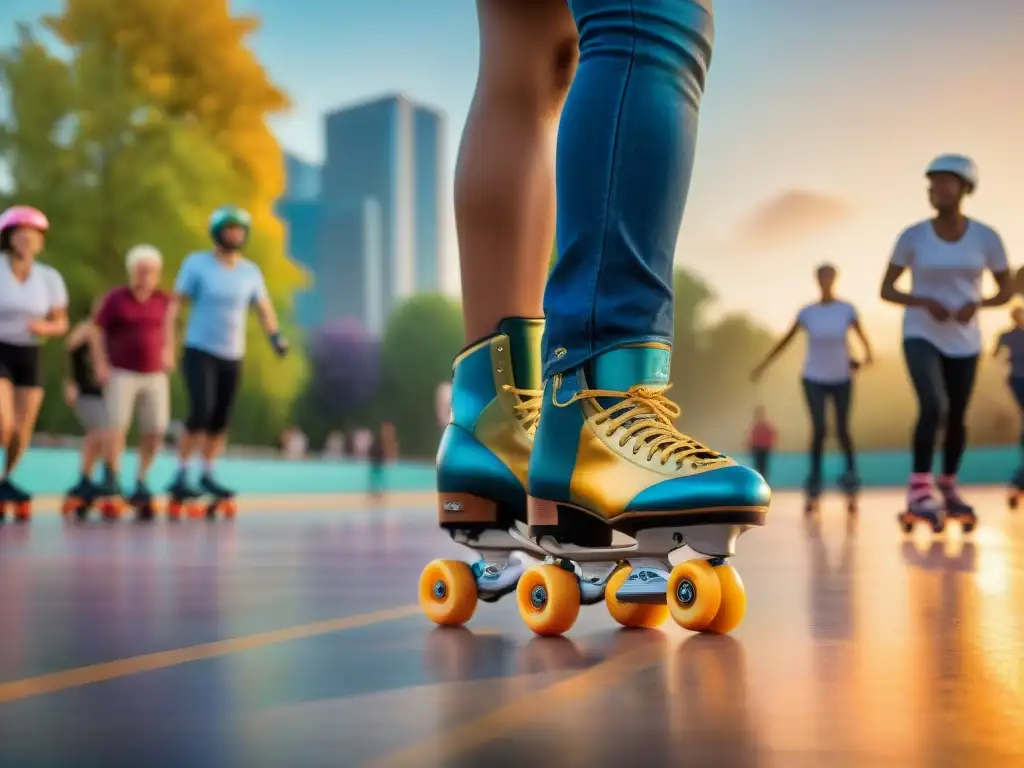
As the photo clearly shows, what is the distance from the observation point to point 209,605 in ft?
8.16

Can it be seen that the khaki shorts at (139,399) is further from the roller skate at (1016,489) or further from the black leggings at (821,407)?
the roller skate at (1016,489)

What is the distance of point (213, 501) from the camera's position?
9070mm

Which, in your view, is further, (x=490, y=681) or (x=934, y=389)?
(x=934, y=389)

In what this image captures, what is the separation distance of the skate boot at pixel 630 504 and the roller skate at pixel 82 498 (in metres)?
7.43

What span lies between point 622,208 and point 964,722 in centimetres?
101

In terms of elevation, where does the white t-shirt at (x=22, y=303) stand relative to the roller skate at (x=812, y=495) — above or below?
above

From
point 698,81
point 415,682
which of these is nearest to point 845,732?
point 415,682

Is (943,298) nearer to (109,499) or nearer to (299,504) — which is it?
(109,499)

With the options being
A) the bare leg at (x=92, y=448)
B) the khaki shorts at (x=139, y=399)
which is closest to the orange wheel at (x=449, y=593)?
the khaki shorts at (x=139, y=399)

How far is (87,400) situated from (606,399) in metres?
8.11

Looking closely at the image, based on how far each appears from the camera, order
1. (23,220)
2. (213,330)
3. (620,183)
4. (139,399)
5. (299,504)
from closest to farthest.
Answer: (620,183) < (23,220) < (213,330) < (139,399) < (299,504)

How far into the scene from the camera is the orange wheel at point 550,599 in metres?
1.94

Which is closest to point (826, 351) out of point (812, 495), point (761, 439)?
point (812, 495)

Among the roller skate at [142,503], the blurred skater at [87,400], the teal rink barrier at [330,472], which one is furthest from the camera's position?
the teal rink barrier at [330,472]
